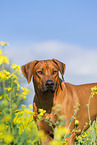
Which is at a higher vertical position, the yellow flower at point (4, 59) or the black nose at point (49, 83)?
the yellow flower at point (4, 59)

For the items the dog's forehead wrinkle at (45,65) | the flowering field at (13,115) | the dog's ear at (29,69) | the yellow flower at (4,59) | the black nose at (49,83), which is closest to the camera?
the flowering field at (13,115)

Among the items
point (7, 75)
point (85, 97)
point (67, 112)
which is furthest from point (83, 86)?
point (7, 75)

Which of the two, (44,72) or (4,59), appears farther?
(44,72)

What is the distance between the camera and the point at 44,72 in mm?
4598

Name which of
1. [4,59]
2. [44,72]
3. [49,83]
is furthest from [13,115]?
[44,72]

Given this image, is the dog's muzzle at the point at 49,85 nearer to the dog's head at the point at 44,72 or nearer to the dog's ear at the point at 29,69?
the dog's head at the point at 44,72

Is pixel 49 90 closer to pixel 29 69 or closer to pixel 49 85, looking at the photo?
pixel 49 85

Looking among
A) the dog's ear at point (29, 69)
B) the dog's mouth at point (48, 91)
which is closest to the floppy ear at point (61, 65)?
the dog's ear at point (29, 69)

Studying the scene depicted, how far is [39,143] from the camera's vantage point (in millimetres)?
4980

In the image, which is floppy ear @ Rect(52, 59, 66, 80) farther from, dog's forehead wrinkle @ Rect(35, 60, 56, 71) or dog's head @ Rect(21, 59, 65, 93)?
dog's forehead wrinkle @ Rect(35, 60, 56, 71)

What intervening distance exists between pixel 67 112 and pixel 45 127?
0.58 m

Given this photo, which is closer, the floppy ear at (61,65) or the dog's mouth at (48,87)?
the dog's mouth at (48,87)

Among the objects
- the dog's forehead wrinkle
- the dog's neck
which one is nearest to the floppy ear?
the dog's forehead wrinkle

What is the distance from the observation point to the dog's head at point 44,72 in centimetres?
432
